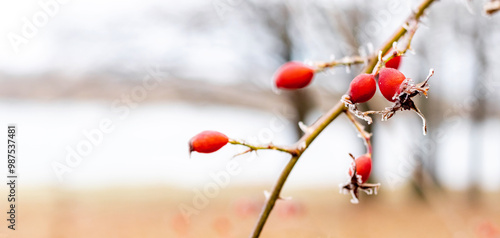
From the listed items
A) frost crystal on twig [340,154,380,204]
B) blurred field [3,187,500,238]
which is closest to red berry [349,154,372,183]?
frost crystal on twig [340,154,380,204]

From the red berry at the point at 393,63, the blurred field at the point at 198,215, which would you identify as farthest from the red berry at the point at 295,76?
the blurred field at the point at 198,215

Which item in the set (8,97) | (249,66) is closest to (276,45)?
(249,66)

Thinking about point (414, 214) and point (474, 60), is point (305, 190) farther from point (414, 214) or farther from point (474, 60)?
point (474, 60)

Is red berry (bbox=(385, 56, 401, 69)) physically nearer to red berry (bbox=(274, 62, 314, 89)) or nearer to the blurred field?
red berry (bbox=(274, 62, 314, 89))

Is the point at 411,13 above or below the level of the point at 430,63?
below

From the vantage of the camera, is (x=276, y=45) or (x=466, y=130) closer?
(x=276, y=45)

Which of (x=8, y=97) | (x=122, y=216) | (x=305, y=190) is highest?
(x=8, y=97)

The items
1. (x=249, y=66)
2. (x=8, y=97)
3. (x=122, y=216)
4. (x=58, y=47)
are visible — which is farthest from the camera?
(x=249, y=66)
